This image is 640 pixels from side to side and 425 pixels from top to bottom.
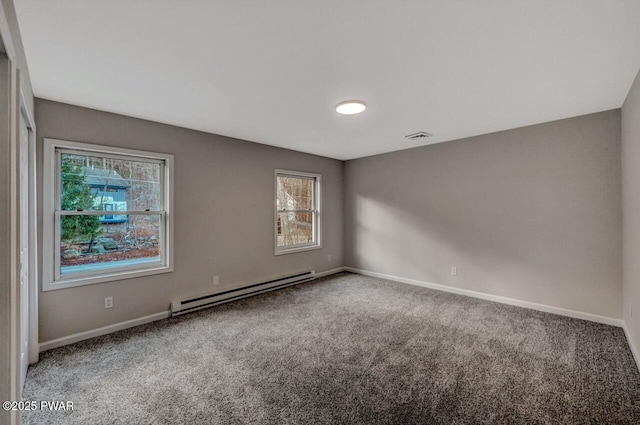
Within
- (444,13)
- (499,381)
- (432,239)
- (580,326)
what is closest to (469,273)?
(432,239)

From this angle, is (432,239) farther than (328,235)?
No

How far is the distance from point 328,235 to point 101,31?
449cm

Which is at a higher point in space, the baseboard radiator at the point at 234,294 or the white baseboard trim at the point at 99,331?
the baseboard radiator at the point at 234,294

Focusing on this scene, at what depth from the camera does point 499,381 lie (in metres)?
2.14

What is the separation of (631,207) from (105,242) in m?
5.28

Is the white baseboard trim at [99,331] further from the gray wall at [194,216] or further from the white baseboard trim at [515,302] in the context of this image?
the white baseboard trim at [515,302]

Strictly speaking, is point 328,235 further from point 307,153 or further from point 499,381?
point 499,381

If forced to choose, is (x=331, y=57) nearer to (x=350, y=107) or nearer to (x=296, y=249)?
(x=350, y=107)

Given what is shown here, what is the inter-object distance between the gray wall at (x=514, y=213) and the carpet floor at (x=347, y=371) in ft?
1.60

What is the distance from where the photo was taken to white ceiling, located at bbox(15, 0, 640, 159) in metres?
1.55

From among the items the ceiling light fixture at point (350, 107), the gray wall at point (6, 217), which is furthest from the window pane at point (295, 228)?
the gray wall at point (6, 217)

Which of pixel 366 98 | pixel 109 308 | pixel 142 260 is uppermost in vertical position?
pixel 366 98

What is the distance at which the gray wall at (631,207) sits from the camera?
7.64ft

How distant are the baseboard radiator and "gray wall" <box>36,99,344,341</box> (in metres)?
0.12
